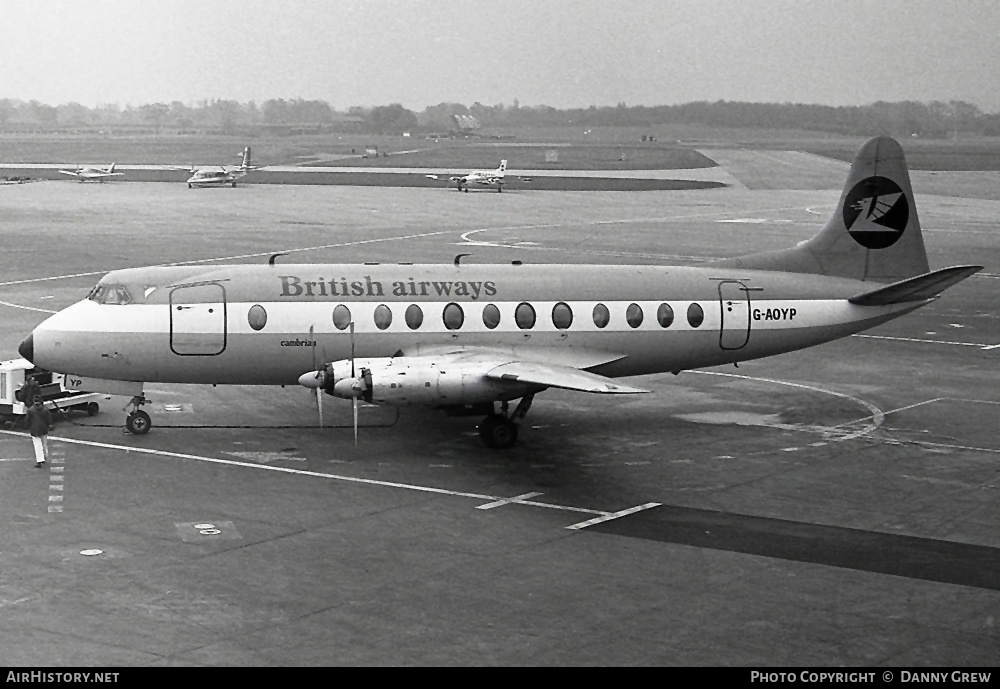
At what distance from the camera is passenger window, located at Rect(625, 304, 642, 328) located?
30.9m

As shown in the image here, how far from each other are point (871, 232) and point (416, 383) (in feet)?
45.4

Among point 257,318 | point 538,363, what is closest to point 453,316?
point 538,363

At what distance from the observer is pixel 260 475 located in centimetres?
2656

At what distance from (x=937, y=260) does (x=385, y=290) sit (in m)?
46.2

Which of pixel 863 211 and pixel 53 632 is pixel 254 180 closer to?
pixel 863 211

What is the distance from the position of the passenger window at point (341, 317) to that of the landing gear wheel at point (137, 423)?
5.05 meters

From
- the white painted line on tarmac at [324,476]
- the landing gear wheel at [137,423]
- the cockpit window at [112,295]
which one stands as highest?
the cockpit window at [112,295]

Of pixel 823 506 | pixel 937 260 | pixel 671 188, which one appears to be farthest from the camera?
pixel 671 188

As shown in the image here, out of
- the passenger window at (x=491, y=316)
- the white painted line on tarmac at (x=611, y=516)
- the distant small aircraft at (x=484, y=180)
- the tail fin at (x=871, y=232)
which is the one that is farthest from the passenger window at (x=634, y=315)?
the distant small aircraft at (x=484, y=180)

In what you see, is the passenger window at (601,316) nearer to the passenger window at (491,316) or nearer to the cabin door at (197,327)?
the passenger window at (491,316)

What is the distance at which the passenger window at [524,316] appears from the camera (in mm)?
30312

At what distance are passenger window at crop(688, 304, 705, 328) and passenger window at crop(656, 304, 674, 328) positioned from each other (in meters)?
0.46

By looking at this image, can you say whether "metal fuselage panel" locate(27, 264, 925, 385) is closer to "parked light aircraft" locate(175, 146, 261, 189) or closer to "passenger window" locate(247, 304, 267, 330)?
"passenger window" locate(247, 304, 267, 330)
